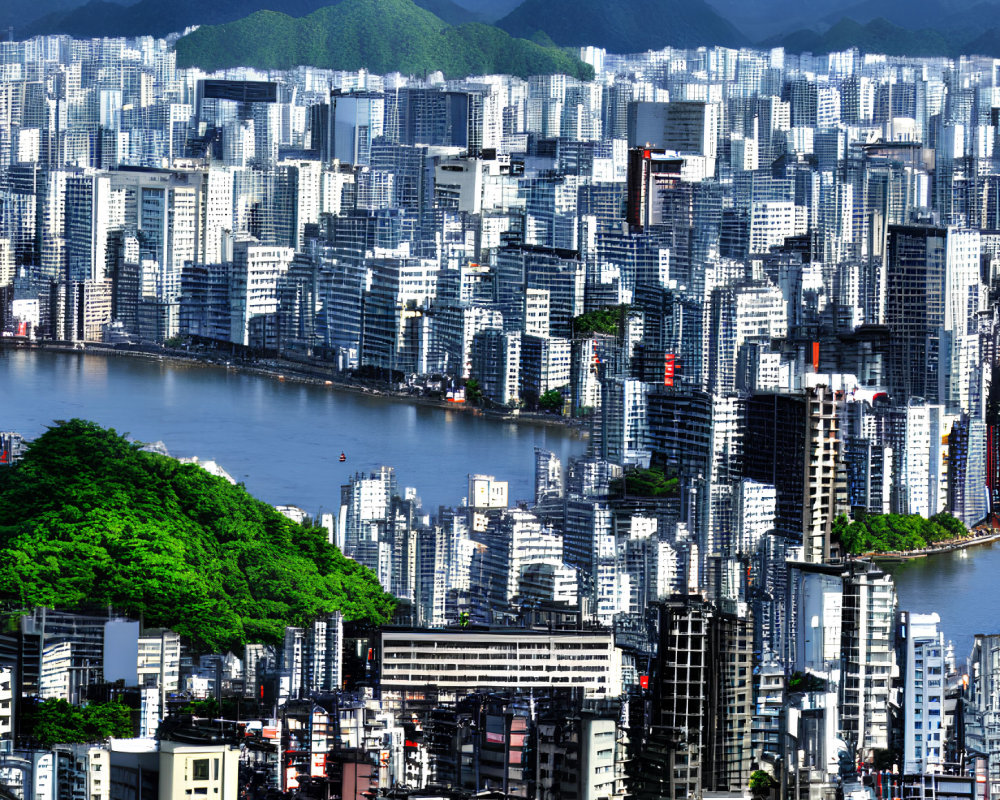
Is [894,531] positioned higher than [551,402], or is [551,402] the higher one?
[551,402]

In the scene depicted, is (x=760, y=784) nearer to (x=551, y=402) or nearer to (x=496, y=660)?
(x=496, y=660)

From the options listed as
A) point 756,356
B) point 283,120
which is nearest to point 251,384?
point 756,356

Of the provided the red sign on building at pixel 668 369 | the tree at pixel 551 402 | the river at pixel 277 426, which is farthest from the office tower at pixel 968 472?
the tree at pixel 551 402

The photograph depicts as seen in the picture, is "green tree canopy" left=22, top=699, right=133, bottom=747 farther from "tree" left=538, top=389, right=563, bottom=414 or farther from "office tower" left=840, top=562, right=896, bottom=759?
"tree" left=538, top=389, right=563, bottom=414

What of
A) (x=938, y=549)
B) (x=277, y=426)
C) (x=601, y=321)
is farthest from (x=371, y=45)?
(x=938, y=549)

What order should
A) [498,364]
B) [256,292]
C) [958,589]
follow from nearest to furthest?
[958,589] < [498,364] < [256,292]

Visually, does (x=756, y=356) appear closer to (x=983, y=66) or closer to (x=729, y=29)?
(x=983, y=66)
